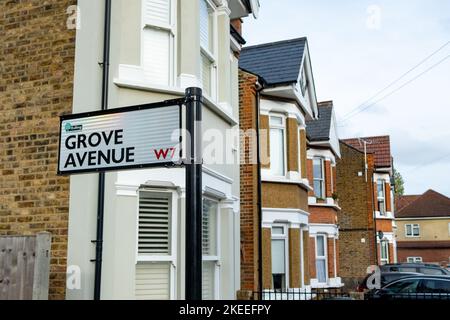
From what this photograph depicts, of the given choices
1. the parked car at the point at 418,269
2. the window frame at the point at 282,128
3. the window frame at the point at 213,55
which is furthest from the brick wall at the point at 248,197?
the parked car at the point at 418,269

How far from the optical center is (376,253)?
29.8 meters

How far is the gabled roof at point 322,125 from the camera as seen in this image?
2198cm

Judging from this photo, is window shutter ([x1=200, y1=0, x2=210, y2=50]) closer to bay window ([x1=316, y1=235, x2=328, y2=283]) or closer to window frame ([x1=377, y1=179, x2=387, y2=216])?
bay window ([x1=316, y1=235, x2=328, y2=283])

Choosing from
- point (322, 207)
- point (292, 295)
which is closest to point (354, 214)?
point (322, 207)

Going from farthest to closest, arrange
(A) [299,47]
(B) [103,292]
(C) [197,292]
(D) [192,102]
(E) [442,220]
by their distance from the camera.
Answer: (E) [442,220], (A) [299,47], (B) [103,292], (D) [192,102], (C) [197,292]

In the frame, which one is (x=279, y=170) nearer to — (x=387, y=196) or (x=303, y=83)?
(x=303, y=83)

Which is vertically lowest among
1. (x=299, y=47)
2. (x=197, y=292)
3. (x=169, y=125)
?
(x=197, y=292)

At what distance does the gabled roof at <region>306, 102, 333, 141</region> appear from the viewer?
2198 cm

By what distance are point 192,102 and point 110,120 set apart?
737 millimetres

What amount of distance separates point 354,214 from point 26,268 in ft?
88.5

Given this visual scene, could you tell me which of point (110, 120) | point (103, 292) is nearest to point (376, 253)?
point (103, 292)

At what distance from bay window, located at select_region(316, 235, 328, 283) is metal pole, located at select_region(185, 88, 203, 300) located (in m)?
17.4

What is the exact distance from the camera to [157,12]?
7.51m
